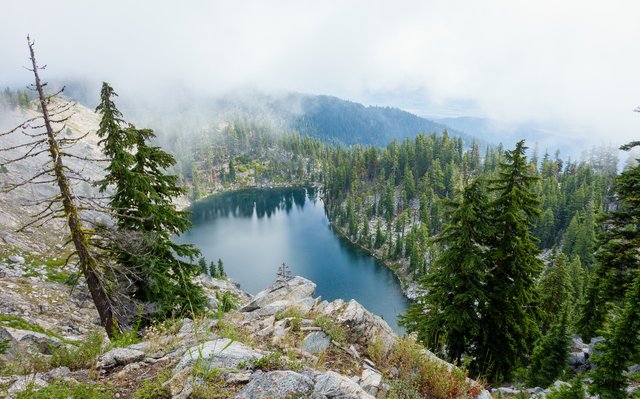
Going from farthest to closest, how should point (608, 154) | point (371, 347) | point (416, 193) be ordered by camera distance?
point (608, 154) → point (416, 193) → point (371, 347)

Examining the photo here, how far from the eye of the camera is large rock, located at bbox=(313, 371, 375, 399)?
19.5ft

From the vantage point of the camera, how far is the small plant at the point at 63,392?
5.22 metres

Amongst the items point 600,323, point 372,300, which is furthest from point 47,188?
point 600,323

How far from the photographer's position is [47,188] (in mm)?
94250

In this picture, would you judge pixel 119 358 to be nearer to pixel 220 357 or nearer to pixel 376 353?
pixel 220 357

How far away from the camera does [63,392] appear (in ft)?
17.5

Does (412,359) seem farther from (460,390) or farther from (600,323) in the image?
(600,323)

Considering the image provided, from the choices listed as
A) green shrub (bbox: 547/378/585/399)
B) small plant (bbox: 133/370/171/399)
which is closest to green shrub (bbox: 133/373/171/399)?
small plant (bbox: 133/370/171/399)

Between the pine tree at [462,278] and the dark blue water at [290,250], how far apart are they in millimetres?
49539

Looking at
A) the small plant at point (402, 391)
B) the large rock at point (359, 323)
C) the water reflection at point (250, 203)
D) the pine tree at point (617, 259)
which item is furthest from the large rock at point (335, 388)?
the water reflection at point (250, 203)

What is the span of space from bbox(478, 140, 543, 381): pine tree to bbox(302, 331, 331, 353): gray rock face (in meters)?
11.0

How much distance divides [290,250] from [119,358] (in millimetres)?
102975

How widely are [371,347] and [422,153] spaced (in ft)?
461

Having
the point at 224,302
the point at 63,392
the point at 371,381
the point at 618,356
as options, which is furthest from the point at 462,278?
the point at 63,392
